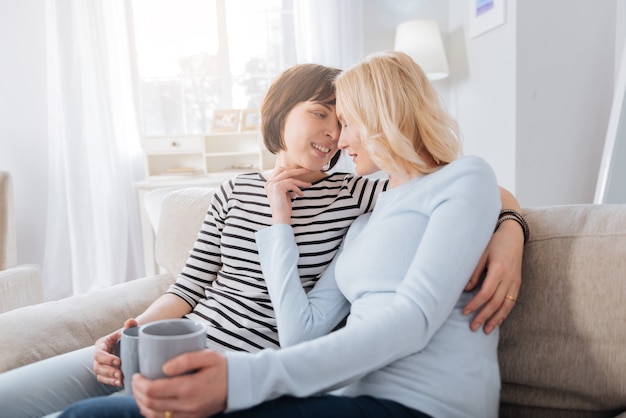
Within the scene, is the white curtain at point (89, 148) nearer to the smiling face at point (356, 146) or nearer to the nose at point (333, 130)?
the nose at point (333, 130)

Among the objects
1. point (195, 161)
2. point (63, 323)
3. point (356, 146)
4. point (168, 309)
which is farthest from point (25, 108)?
point (356, 146)

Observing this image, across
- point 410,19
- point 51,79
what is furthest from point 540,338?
point 51,79

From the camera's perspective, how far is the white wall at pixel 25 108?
3322 mm

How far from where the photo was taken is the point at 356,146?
104cm

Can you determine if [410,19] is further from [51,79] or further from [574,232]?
[574,232]

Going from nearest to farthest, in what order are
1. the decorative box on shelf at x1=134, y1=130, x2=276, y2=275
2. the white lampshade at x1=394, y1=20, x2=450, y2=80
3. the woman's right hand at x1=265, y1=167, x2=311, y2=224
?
the woman's right hand at x1=265, y1=167, x2=311, y2=224, the decorative box on shelf at x1=134, y1=130, x2=276, y2=275, the white lampshade at x1=394, y1=20, x2=450, y2=80

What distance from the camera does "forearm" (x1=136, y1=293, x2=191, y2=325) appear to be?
1.16m

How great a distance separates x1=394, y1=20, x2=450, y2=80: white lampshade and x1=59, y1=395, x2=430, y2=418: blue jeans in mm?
2615

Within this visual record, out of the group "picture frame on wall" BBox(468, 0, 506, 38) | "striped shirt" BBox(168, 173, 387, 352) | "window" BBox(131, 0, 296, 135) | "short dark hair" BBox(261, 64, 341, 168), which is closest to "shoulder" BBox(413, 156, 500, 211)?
"striped shirt" BBox(168, 173, 387, 352)

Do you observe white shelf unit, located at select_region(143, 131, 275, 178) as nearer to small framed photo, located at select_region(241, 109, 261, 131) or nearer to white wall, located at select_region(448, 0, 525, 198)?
small framed photo, located at select_region(241, 109, 261, 131)

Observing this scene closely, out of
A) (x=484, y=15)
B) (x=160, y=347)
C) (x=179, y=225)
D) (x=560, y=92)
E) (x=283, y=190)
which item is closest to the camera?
(x=160, y=347)

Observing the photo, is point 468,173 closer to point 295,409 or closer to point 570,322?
point 570,322

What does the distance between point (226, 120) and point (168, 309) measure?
234 cm

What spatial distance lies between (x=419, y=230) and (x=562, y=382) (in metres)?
0.36
